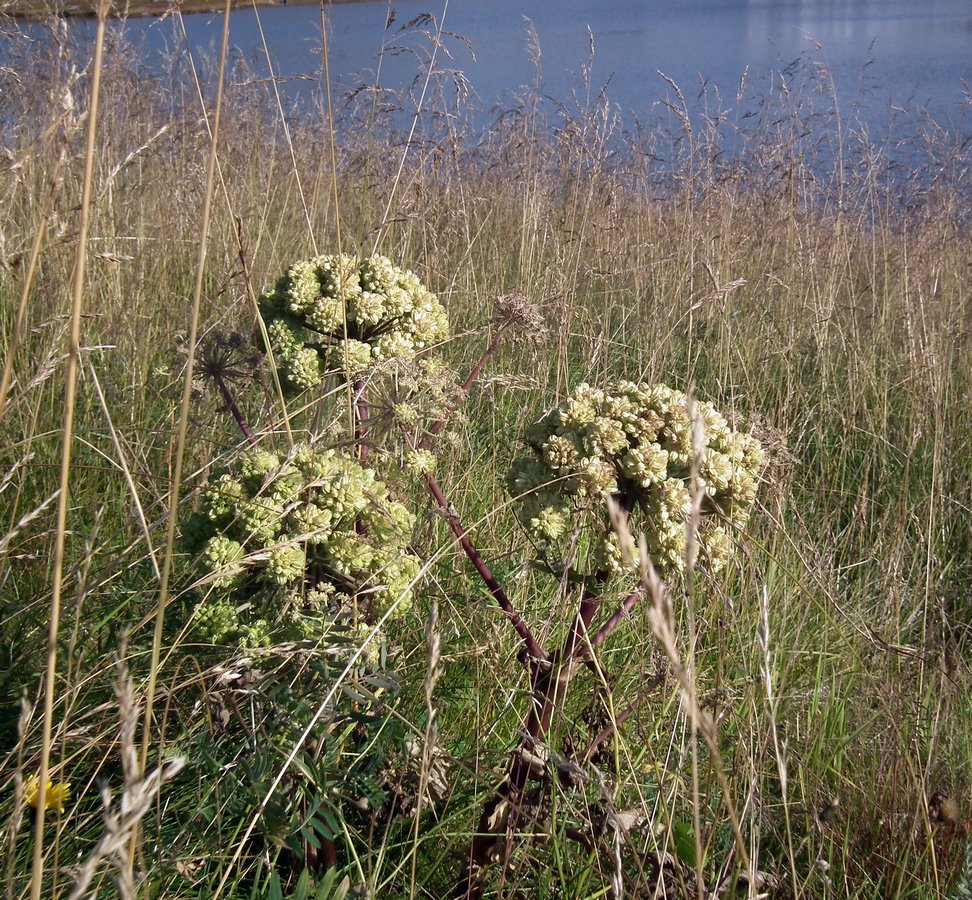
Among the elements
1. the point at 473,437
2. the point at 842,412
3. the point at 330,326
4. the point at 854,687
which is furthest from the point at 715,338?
the point at 330,326

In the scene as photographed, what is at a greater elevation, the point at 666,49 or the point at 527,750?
the point at 666,49

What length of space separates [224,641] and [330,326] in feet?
1.95

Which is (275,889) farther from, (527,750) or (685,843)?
(685,843)

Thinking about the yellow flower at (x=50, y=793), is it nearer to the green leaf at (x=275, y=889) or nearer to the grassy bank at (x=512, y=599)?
the grassy bank at (x=512, y=599)

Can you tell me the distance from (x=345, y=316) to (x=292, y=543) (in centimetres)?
53

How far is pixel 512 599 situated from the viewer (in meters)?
2.08

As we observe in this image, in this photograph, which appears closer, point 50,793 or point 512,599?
point 50,793

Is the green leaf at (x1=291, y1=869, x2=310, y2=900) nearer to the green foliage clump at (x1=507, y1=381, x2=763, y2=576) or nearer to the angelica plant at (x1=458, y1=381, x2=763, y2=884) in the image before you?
the angelica plant at (x1=458, y1=381, x2=763, y2=884)

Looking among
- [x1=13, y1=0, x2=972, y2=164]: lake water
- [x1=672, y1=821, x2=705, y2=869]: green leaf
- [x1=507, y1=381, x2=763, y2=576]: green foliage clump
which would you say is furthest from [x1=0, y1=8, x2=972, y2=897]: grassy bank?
[x1=13, y1=0, x2=972, y2=164]: lake water

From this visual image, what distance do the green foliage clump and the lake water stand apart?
246 cm

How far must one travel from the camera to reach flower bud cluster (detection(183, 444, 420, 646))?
132 cm

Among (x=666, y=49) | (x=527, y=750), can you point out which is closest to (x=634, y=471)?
(x=527, y=750)

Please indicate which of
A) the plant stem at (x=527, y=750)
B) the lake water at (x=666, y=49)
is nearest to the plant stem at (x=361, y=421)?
the plant stem at (x=527, y=750)

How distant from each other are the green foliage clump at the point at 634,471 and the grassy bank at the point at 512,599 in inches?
5.8
